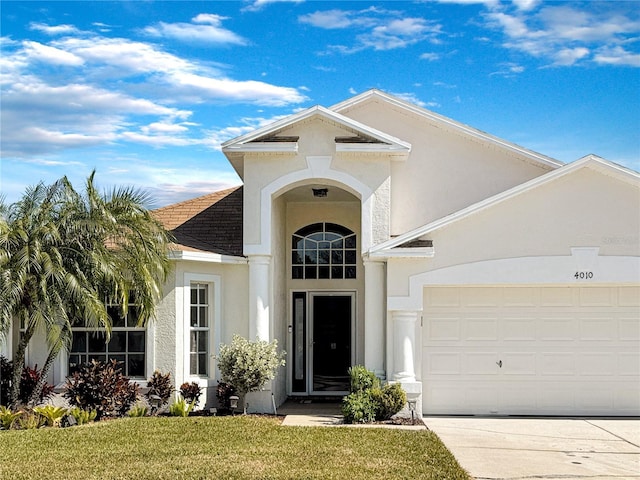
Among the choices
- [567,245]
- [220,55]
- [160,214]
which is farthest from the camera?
[160,214]

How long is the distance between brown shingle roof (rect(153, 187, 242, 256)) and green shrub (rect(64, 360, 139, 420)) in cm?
290

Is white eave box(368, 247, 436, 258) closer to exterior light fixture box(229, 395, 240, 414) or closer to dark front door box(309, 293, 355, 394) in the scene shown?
exterior light fixture box(229, 395, 240, 414)

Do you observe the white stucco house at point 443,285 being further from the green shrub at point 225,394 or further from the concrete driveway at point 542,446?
the concrete driveway at point 542,446

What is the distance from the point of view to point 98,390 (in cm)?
1415

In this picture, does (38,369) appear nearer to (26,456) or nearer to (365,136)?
(26,456)

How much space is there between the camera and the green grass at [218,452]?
10.1m

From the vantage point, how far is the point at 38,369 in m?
15.1

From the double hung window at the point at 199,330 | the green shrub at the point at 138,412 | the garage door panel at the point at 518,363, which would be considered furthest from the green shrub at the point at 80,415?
the garage door panel at the point at 518,363

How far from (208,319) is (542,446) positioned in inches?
280

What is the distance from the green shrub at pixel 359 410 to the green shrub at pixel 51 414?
16.1 feet

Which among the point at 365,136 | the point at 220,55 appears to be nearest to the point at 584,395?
the point at 365,136

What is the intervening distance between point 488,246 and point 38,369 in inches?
347

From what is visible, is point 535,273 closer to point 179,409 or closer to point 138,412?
point 179,409

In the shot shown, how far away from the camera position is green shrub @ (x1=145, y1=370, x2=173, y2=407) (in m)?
14.8
